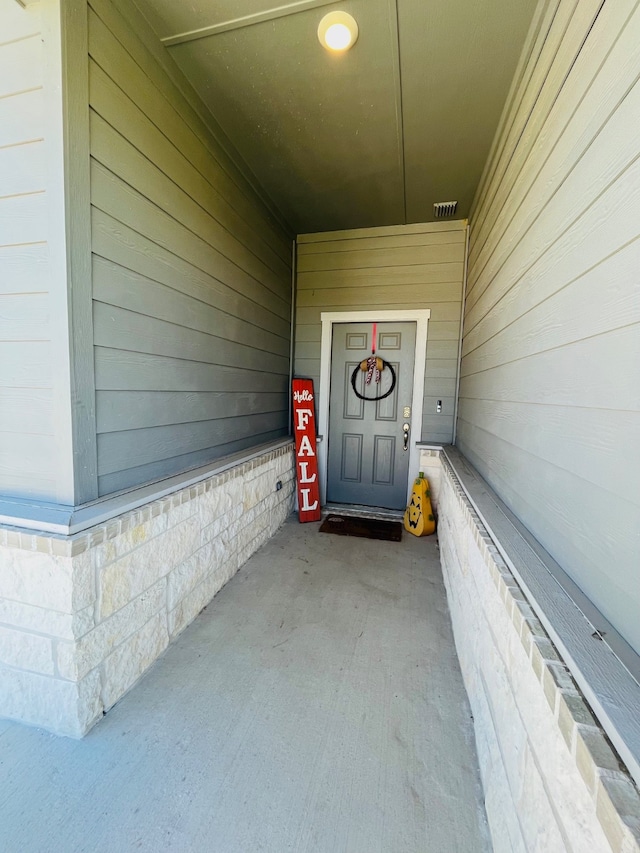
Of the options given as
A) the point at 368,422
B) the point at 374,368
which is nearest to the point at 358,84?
the point at 374,368

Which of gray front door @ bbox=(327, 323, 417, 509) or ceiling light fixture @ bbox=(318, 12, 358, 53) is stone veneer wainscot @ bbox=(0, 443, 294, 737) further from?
Answer: ceiling light fixture @ bbox=(318, 12, 358, 53)

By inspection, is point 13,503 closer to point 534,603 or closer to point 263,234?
point 534,603

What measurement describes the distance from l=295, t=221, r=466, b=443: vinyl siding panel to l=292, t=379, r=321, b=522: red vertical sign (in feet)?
1.41

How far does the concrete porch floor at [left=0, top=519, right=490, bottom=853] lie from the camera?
3.27ft

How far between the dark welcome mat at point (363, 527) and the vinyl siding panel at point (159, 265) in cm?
123

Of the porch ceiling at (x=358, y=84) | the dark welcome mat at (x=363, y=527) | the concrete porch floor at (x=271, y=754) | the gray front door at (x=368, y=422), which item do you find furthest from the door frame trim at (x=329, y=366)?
the concrete porch floor at (x=271, y=754)

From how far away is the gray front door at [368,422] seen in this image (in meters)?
3.48

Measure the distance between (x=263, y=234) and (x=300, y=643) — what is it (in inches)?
118

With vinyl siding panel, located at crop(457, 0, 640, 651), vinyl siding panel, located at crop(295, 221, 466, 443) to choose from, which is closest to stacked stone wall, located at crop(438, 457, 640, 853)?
vinyl siding panel, located at crop(457, 0, 640, 651)

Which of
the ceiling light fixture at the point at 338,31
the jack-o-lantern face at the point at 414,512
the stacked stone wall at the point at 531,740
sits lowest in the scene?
the jack-o-lantern face at the point at 414,512

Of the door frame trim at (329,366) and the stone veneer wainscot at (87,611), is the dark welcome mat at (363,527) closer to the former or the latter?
the door frame trim at (329,366)

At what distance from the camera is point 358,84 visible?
1800 millimetres

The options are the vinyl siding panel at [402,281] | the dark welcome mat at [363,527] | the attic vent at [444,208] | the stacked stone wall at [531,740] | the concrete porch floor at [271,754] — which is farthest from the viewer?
the vinyl siding panel at [402,281]

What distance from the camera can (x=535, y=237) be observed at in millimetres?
1317
